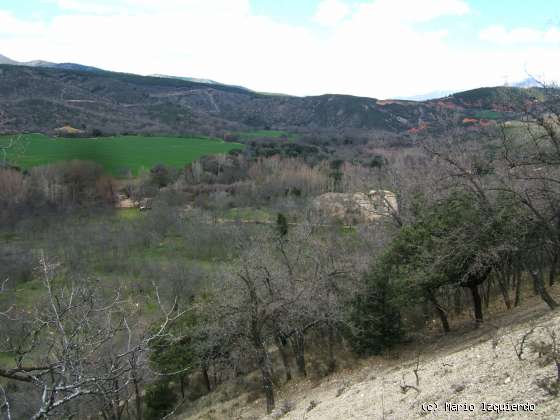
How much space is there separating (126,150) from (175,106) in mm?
60465

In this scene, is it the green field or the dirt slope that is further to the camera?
the green field

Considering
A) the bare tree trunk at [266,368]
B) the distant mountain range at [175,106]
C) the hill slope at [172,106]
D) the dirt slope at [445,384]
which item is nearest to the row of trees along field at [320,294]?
the bare tree trunk at [266,368]

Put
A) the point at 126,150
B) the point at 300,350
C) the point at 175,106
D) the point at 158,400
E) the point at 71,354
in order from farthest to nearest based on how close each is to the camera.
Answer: the point at 175,106
the point at 126,150
the point at 158,400
the point at 300,350
the point at 71,354

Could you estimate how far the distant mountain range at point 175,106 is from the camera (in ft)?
213

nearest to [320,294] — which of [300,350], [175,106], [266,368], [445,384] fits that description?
[300,350]

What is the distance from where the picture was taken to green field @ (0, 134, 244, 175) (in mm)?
39669

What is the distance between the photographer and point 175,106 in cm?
11038

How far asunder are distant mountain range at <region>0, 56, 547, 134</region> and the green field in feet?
13.5

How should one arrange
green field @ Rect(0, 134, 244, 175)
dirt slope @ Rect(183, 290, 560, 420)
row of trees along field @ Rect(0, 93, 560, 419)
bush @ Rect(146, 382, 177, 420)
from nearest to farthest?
dirt slope @ Rect(183, 290, 560, 420) < row of trees along field @ Rect(0, 93, 560, 419) < bush @ Rect(146, 382, 177, 420) < green field @ Rect(0, 134, 244, 175)

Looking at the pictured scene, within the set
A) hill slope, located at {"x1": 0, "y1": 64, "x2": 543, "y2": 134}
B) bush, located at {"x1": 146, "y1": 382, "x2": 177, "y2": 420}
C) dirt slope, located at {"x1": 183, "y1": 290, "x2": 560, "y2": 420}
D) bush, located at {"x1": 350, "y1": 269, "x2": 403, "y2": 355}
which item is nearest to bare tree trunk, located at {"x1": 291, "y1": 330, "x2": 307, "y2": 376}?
dirt slope, located at {"x1": 183, "y1": 290, "x2": 560, "y2": 420}

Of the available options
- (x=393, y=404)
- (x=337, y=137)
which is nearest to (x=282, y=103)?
(x=337, y=137)

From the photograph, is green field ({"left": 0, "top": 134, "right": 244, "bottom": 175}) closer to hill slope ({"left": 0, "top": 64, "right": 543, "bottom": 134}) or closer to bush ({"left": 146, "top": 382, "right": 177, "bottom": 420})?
hill slope ({"left": 0, "top": 64, "right": 543, "bottom": 134})

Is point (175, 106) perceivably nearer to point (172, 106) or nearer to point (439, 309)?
point (172, 106)

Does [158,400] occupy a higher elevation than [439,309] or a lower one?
lower
